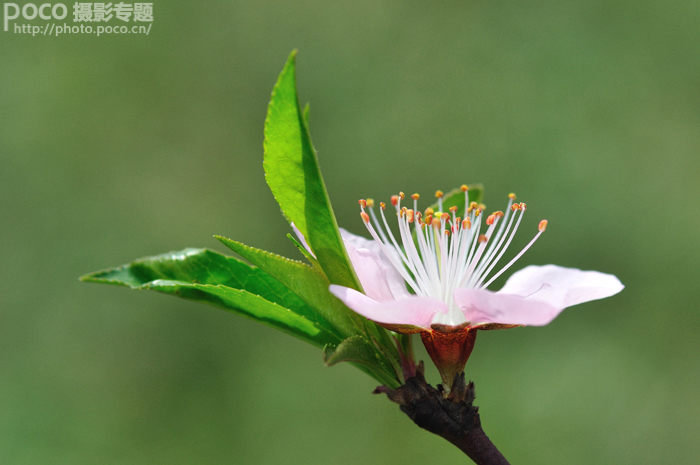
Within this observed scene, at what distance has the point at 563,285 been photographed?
0.77 meters

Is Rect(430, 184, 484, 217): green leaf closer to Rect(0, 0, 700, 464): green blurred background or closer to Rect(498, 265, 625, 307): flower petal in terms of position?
Rect(498, 265, 625, 307): flower petal

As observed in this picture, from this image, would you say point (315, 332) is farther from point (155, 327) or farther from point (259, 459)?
point (155, 327)

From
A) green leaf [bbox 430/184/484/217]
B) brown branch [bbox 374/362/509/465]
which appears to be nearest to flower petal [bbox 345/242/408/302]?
brown branch [bbox 374/362/509/465]

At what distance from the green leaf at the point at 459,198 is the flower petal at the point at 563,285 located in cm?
13

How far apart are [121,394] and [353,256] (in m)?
2.91

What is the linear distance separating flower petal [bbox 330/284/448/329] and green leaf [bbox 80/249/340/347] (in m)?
0.08

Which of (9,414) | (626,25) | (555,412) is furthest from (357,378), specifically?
(626,25)

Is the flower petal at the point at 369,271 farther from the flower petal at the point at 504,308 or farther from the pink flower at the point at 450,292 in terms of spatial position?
the flower petal at the point at 504,308

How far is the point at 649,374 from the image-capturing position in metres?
3.24

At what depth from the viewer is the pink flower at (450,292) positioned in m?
0.59

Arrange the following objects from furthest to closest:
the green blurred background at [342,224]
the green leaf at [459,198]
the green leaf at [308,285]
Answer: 1. the green blurred background at [342,224]
2. the green leaf at [459,198]
3. the green leaf at [308,285]

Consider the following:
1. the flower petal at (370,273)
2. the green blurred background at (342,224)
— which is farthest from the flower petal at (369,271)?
the green blurred background at (342,224)

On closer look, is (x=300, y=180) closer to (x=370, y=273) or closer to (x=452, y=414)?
(x=370, y=273)

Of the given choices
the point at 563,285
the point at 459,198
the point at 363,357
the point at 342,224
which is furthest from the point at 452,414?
the point at 342,224
